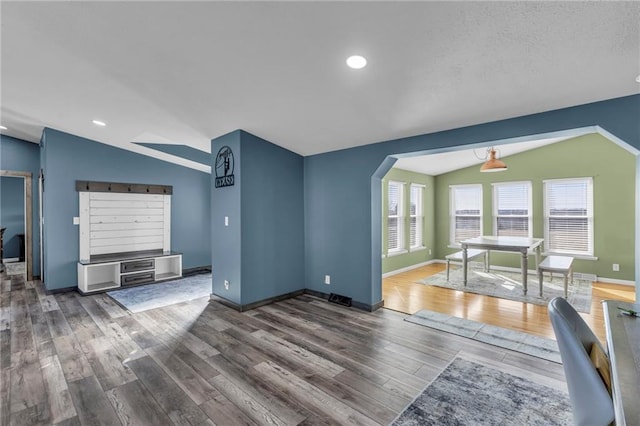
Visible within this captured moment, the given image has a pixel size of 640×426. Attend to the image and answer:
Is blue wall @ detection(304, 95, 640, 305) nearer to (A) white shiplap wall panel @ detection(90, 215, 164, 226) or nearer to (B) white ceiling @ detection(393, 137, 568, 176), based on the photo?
(B) white ceiling @ detection(393, 137, 568, 176)

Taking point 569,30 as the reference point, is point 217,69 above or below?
above

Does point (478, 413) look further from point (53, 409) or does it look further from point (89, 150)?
point (89, 150)

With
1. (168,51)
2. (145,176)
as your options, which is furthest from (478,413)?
(145,176)

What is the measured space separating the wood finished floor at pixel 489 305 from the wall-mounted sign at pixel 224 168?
285 cm

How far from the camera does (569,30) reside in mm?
1796

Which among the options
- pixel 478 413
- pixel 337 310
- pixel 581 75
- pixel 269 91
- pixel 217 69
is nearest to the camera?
pixel 478 413

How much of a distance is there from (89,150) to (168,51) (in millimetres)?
4122

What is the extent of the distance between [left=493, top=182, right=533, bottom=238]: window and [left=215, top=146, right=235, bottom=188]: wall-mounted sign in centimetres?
582

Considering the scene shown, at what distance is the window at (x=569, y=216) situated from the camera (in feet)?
18.7

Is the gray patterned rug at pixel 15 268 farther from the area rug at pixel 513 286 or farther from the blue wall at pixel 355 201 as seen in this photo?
the area rug at pixel 513 286

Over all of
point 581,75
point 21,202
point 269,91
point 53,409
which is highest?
point 269,91

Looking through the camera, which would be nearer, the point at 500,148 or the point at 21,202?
the point at 500,148

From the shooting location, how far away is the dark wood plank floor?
6.61 feet

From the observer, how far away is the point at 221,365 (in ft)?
8.57
